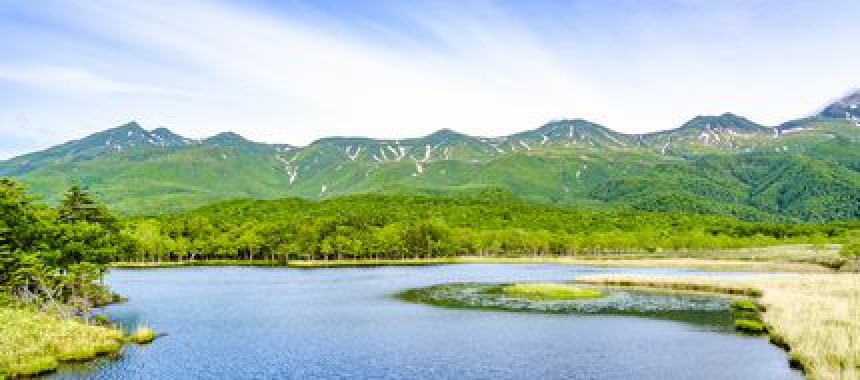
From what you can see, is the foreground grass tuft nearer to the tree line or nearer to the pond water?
the pond water

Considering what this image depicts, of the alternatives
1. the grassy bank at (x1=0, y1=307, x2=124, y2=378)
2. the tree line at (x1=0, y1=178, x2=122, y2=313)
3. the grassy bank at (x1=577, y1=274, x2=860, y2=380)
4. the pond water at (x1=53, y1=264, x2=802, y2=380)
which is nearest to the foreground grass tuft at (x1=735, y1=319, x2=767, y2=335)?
the grassy bank at (x1=577, y1=274, x2=860, y2=380)

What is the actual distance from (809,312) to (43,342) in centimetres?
6995

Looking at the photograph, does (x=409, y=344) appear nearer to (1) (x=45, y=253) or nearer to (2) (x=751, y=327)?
(2) (x=751, y=327)

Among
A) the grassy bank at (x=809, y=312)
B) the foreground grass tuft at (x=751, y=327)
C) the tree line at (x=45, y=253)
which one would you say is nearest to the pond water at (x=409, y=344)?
the foreground grass tuft at (x=751, y=327)

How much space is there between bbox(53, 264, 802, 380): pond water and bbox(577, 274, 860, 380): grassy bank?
2157mm

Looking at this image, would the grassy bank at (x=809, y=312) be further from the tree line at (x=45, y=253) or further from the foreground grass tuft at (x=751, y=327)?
the tree line at (x=45, y=253)

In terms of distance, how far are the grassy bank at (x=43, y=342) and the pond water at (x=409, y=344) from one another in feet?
6.21

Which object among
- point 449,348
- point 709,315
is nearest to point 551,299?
point 709,315

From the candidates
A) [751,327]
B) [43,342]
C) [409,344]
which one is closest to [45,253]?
[43,342]

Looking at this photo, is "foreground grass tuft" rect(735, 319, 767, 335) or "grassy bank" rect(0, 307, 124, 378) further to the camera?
"foreground grass tuft" rect(735, 319, 767, 335)

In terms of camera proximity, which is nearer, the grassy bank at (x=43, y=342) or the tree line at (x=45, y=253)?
the grassy bank at (x=43, y=342)

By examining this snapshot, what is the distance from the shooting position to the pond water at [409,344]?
49.7 m

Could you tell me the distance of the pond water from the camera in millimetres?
49688

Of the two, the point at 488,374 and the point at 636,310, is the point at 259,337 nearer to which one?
the point at 488,374
